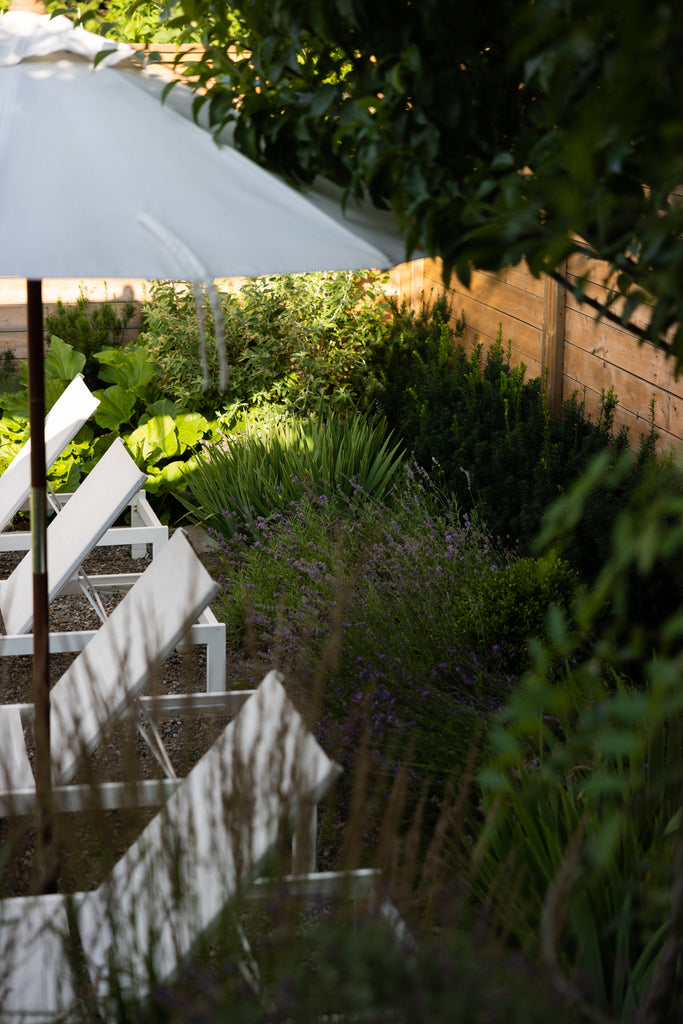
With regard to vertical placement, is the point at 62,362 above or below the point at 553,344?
below

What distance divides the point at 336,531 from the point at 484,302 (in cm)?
244

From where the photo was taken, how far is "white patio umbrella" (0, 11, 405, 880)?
1914 millimetres

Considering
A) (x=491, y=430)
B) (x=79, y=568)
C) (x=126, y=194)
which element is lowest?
(x=79, y=568)

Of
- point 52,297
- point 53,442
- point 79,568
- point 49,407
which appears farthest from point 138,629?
point 52,297

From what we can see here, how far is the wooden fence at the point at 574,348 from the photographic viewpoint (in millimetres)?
4395

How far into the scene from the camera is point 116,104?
6.98 feet

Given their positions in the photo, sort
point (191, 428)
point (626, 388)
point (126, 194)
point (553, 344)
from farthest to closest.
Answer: point (191, 428)
point (553, 344)
point (626, 388)
point (126, 194)

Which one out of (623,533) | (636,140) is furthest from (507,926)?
(636,140)

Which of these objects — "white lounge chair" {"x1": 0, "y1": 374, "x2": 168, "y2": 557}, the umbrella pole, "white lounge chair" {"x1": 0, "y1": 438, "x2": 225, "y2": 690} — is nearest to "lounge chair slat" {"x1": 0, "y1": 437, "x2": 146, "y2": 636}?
"white lounge chair" {"x1": 0, "y1": 438, "x2": 225, "y2": 690}

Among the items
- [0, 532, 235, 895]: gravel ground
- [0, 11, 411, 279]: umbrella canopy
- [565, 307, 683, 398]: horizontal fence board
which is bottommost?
[0, 532, 235, 895]: gravel ground

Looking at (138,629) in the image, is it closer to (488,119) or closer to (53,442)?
(488,119)

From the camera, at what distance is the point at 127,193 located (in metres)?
1.98

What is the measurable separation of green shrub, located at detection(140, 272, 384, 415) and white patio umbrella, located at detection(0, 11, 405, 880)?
4726 millimetres

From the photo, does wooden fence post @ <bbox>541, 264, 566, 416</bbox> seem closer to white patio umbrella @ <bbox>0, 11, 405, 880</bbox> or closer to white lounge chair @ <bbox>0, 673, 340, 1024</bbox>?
white patio umbrella @ <bbox>0, 11, 405, 880</bbox>
